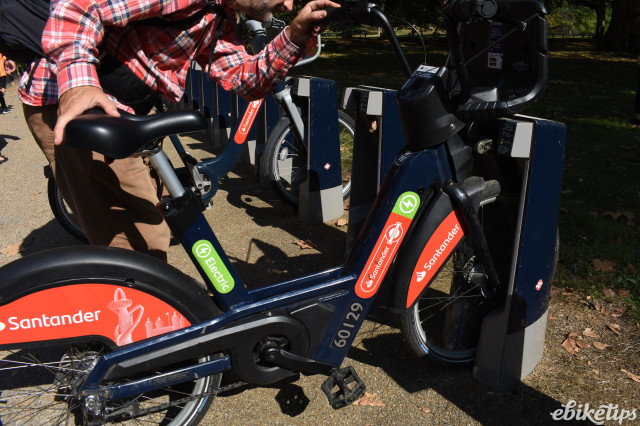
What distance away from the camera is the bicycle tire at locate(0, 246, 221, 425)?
195cm

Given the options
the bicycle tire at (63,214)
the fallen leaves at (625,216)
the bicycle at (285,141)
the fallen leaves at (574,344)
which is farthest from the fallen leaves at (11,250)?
the fallen leaves at (625,216)

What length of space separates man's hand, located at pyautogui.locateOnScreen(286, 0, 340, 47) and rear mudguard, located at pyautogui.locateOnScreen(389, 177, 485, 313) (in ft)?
2.86

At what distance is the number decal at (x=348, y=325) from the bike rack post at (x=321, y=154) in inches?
94.7

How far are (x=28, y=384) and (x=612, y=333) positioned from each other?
3105 millimetres

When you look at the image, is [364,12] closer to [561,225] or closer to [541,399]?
[541,399]

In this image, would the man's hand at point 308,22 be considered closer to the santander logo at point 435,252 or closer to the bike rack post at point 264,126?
the santander logo at point 435,252


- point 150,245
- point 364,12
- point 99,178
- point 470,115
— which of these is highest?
point 364,12

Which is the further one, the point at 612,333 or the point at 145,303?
the point at 612,333

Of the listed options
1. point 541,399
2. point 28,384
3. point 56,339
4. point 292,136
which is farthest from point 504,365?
point 292,136

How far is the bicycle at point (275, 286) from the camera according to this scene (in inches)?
78.2

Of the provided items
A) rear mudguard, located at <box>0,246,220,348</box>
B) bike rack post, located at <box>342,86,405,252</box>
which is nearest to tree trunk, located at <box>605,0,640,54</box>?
bike rack post, located at <box>342,86,405,252</box>

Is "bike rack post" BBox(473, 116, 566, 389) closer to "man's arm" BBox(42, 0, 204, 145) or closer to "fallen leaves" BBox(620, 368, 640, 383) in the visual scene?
"fallen leaves" BBox(620, 368, 640, 383)

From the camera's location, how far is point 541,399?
266 centimetres

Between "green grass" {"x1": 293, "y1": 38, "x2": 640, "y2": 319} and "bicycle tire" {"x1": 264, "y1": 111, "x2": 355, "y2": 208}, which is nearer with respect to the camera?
"green grass" {"x1": 293, "y1": 38, "x2": 640, "y2": 319}
